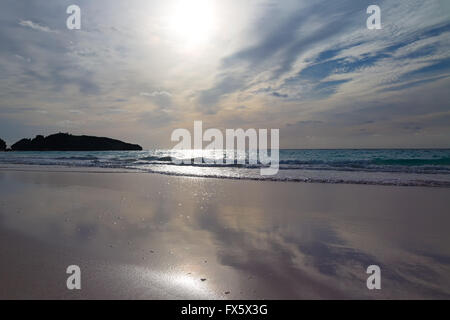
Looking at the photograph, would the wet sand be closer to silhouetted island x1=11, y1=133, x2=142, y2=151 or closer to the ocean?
the ocean

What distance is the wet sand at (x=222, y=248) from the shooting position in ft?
9.34

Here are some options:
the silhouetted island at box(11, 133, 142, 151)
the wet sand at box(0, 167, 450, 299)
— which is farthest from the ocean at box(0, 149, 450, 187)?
the silhouetted island at box(11, 133, 142, 151)

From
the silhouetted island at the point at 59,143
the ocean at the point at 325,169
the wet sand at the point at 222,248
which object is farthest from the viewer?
the silhouetted island at the point at 59,143

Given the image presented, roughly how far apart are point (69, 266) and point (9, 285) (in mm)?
622

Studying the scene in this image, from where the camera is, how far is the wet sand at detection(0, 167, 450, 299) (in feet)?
9.34

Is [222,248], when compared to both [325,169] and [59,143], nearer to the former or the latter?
[325,169]

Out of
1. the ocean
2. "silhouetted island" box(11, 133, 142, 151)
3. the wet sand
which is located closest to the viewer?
the wet sand

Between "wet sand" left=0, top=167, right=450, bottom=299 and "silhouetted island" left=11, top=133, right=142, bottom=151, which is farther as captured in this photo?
"silhouetted island" left=11, top=133, right=142, bottom=151

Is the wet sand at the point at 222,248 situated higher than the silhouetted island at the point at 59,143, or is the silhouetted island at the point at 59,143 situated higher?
the silhouetted island at the point at 59,143

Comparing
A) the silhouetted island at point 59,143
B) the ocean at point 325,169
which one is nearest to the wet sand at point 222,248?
the ocean at point 325,169

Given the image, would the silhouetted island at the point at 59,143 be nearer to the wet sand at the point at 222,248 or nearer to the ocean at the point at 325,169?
the ocean at the point at 325,169

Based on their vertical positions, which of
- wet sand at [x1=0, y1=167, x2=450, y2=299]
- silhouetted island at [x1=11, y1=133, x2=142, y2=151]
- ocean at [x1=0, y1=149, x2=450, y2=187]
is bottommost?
wet sand at [x1=0, y1=167, x2=450, y2=299]

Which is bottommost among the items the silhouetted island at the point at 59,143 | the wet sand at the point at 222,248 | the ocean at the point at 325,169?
the wet sand at the point at 222,248
